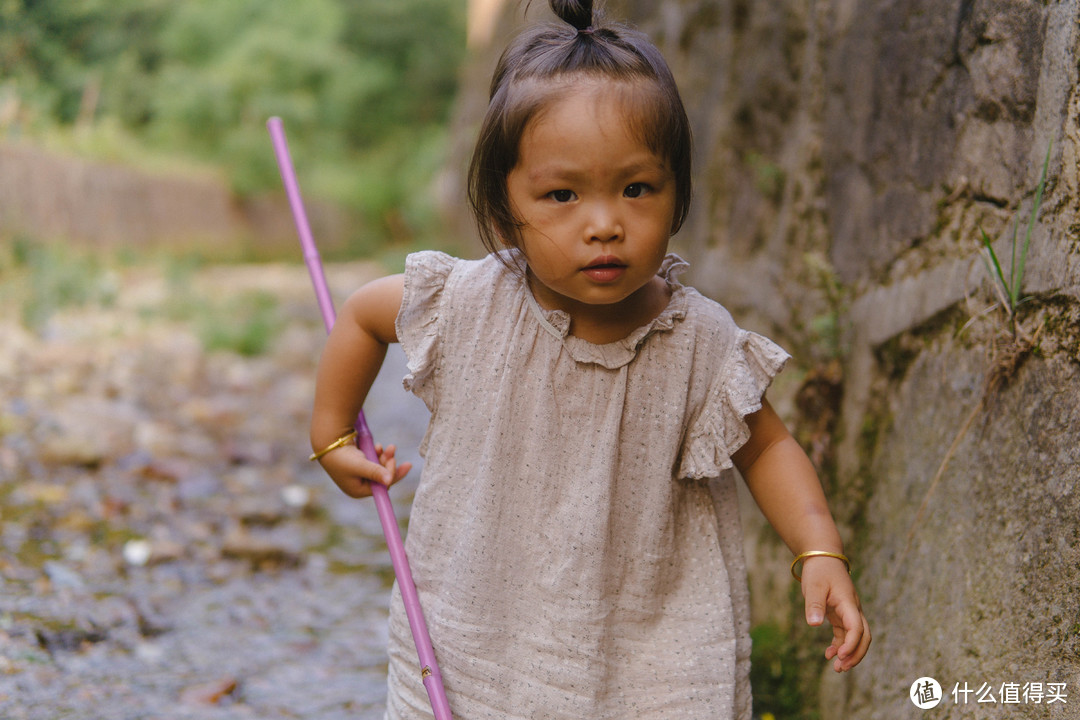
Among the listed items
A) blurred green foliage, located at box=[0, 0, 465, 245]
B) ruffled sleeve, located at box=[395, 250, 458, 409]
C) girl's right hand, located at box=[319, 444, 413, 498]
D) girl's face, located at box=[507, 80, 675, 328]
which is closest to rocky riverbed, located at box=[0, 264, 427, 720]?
girl's right hand, located at box=[319, 444, 413, 498]

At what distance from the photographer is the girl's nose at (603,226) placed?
52.1 inches

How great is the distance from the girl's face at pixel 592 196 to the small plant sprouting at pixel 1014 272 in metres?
0.53

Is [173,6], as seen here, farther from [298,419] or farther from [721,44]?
[721,44]

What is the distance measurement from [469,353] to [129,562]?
6.10 feet

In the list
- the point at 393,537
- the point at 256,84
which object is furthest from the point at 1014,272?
the point at 256,84

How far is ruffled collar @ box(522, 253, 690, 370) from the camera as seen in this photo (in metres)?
1.48

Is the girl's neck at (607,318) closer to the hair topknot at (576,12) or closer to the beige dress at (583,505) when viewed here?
the beige dress at (583,505)

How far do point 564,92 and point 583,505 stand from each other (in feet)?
1.99

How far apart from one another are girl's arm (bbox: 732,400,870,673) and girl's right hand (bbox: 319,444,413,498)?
58cm

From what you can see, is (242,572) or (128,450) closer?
(242,572)

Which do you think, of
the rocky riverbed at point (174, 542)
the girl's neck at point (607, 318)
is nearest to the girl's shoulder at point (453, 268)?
the girl's neck at point (607, 318)

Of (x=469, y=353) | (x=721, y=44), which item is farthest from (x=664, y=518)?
(x=721, y=44)

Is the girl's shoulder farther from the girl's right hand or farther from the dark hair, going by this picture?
the girl's right hand

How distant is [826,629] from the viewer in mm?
2023
